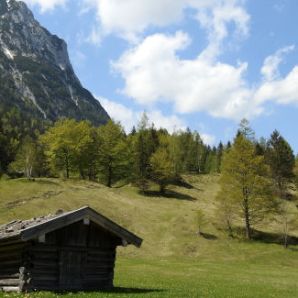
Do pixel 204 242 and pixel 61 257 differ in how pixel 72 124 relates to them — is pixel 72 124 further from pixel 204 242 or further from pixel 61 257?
pixel 61 257

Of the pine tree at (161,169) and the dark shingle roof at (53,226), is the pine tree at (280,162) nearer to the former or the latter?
the pine tree at (161,169)

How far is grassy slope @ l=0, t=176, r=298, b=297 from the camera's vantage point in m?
47.7

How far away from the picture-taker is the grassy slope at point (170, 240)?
4766 centimetres

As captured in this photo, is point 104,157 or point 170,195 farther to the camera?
point 104,157

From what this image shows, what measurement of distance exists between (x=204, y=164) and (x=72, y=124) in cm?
6138

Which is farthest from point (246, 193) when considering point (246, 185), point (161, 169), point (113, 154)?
point (113, 154)

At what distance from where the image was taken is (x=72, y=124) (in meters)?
116

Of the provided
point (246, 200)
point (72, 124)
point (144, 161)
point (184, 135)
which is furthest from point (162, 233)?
point (184, 135)

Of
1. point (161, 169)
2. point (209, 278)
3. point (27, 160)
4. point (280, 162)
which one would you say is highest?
point (280, 162)

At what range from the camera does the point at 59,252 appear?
2783 centimetres

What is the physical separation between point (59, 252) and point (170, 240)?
156ft

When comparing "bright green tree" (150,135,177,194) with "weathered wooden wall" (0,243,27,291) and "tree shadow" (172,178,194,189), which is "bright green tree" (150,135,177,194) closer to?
"tree shadow" (172,178,194,189)

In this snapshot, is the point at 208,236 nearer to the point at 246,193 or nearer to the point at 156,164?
the point at 246,193

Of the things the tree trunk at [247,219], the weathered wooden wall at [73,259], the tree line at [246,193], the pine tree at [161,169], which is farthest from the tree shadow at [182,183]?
the weathered wooden wall at [73,259]
